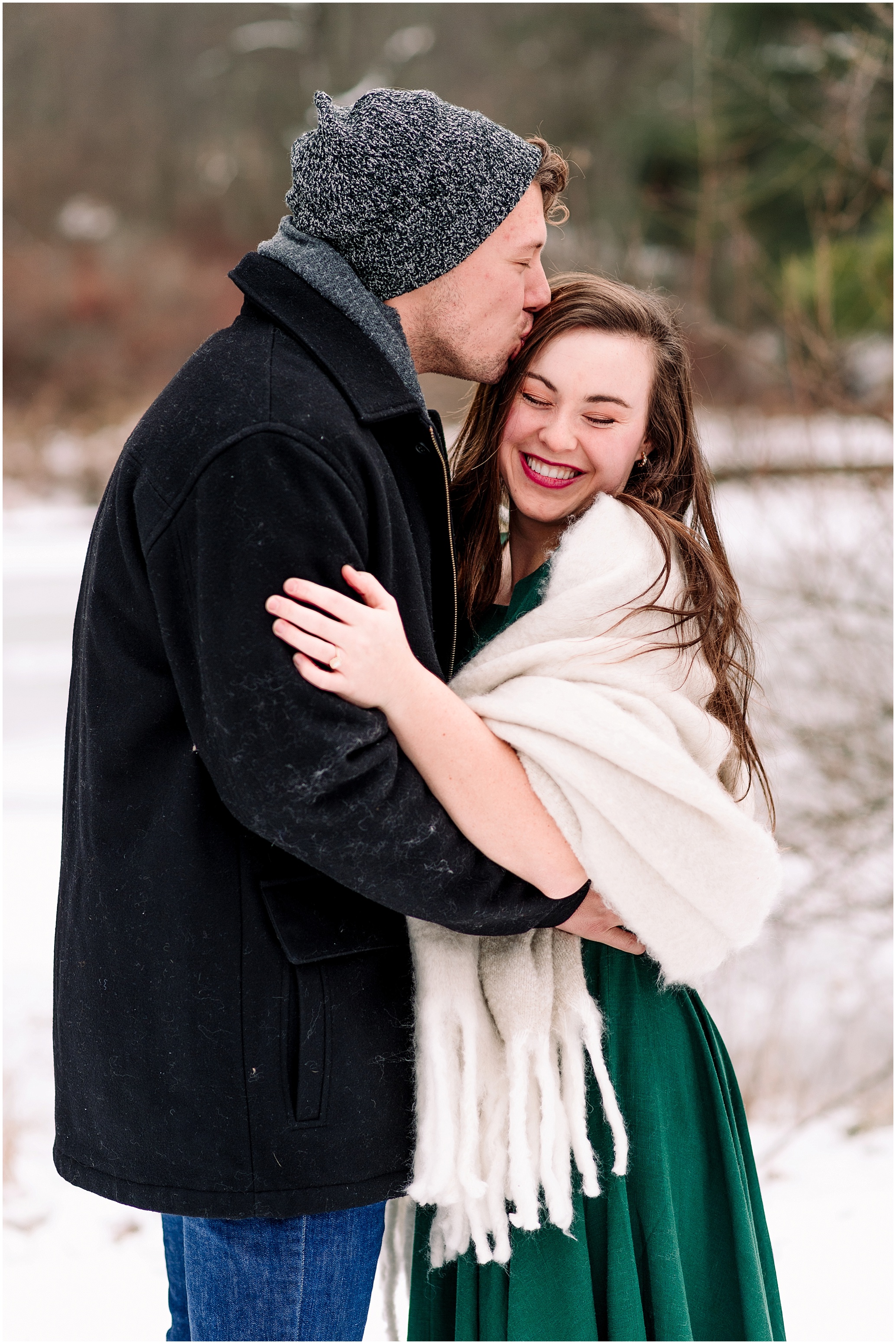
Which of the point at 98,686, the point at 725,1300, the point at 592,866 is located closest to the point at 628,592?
the point at 592,866

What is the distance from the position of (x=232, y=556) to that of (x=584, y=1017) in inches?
30.2

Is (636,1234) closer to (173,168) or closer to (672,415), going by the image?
(672,415)

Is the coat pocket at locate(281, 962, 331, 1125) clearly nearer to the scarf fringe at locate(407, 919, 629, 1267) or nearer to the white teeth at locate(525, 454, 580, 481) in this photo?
the scarf fringe at locate(407, 919, 629, 1267)

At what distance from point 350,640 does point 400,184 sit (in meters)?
0.60

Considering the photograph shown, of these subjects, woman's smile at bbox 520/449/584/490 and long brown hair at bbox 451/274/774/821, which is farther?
woman's smile at bbox 520/449/584/490

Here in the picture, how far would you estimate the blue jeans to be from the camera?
133 cm

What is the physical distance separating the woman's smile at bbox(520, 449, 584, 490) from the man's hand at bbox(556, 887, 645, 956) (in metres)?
0.63

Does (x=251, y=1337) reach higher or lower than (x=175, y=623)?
lower

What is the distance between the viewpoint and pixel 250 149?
11445mm

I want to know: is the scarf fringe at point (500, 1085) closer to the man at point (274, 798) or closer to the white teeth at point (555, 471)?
the man at point (274, 798)

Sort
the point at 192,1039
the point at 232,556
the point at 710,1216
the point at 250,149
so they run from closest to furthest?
the point at 232,556 < the point at 192,1039 < the point at 710,1216 < the point at 250,149

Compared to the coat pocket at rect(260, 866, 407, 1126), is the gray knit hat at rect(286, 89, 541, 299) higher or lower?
higher

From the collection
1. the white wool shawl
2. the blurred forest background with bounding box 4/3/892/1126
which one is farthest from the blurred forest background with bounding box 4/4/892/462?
the white wool shawl

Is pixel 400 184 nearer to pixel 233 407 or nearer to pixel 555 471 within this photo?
pixel 233 407
